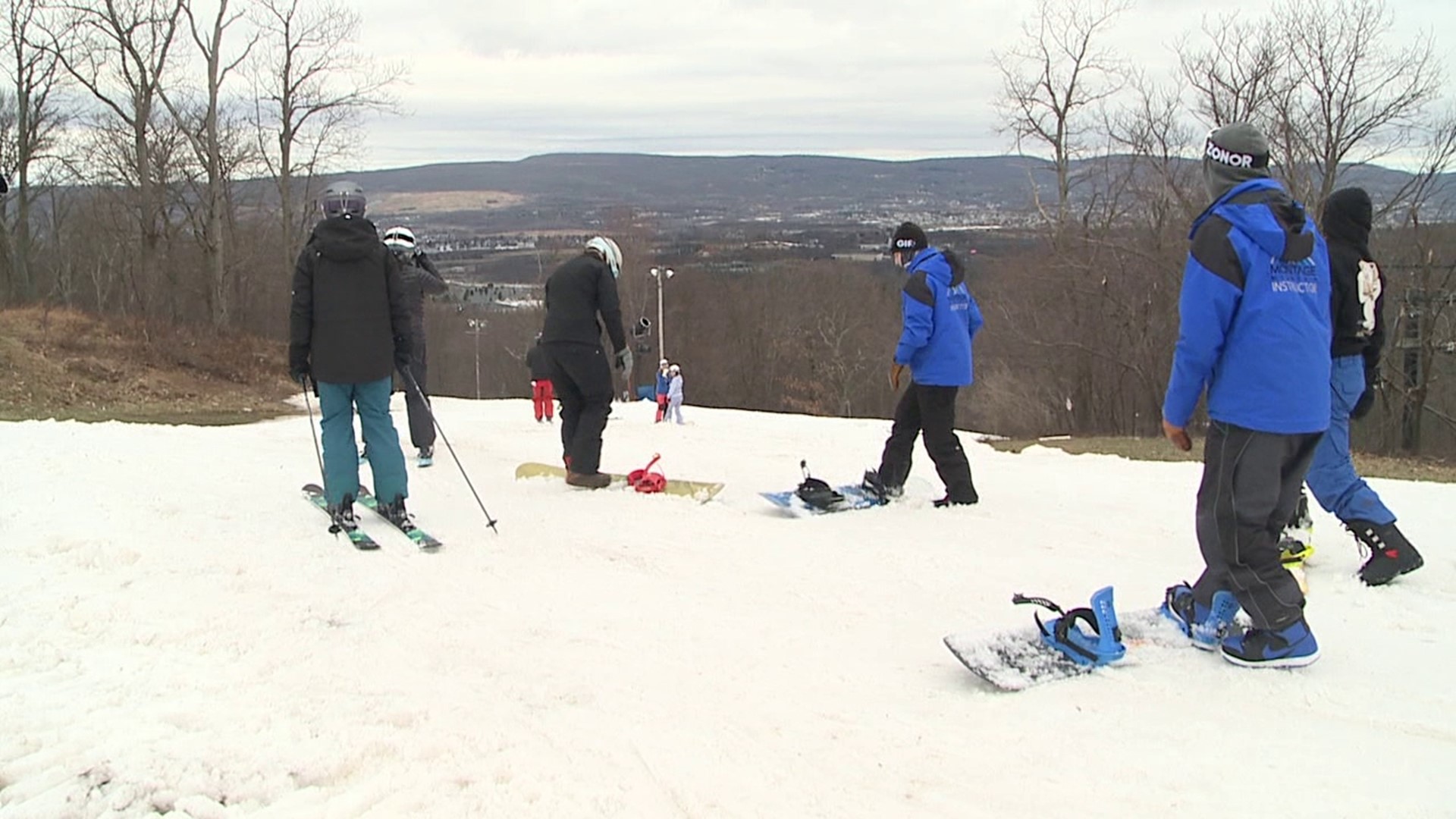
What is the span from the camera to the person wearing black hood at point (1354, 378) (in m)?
5.30

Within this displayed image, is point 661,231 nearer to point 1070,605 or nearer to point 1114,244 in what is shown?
point 1114,244

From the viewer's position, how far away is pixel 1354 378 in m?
5.37

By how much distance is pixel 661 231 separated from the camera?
2721 inches

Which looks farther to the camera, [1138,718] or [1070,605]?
[1070,605]

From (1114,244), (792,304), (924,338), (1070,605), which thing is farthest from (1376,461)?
(792,304)

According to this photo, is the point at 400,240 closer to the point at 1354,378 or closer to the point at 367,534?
the point at 367,534

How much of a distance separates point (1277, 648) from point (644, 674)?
237 cm

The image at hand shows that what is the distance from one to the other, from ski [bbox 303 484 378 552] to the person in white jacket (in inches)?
441

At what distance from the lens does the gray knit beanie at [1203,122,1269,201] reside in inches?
163

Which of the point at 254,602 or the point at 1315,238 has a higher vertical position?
the point at 1315,238

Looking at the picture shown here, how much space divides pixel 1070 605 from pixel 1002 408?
38.3m

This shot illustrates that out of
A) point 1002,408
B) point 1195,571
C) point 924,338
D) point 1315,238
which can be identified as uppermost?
point 1315,238

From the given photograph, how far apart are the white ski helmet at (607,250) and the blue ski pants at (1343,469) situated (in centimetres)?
486

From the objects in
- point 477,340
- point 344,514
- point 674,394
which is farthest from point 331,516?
point 477,340
